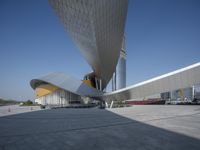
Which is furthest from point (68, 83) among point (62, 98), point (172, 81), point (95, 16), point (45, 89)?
point (172, 81)

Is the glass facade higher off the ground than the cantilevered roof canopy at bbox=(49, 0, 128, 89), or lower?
lower

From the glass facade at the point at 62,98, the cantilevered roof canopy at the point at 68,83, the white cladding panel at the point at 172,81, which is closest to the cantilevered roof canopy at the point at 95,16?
the white cladding panel at the point at 172,81

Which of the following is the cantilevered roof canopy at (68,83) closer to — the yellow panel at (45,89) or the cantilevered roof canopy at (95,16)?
the yellow panel at (45,89)

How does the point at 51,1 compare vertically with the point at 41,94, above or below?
above

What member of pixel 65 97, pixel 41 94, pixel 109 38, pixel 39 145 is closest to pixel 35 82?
pixel 41 94

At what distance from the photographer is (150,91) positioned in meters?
19.4

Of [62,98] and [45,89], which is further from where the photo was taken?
[45,89]

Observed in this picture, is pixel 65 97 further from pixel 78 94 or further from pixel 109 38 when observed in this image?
pixel 109 38

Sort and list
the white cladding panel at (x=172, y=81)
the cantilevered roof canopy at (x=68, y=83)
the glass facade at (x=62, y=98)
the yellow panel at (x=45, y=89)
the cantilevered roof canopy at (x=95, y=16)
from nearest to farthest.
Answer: the cantilevered roof canopy at (x=95, y=16)
the white cladding panel at (x=172, y=81)
the cantilevered roof canopy at (x=68, y=83)
the glass facade at (x=62, y=98)
the yellow panel at (x=45, y=89)

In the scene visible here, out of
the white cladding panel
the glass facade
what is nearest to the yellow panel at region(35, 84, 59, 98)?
the glass facade

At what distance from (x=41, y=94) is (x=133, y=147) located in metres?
40.0

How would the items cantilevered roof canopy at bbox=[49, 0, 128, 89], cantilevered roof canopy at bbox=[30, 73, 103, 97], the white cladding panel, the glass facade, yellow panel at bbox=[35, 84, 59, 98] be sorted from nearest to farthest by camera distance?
1. cantilevered roof canopy at bbox=[49, 0, 128, 89]
2. the white cladding panel
3. cantilevered roof canopy at bbox=[30, 73, 103, 97]
4. the glass facade
5. yellow panel at bbox=[35, 84, 59, 98]

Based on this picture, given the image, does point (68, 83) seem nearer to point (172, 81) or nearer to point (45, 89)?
point (45, 89)

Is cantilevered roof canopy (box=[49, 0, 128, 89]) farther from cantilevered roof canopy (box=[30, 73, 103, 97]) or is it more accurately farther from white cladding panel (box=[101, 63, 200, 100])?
cantilevered roof canopy (box=[30, 73, 103, 97])
